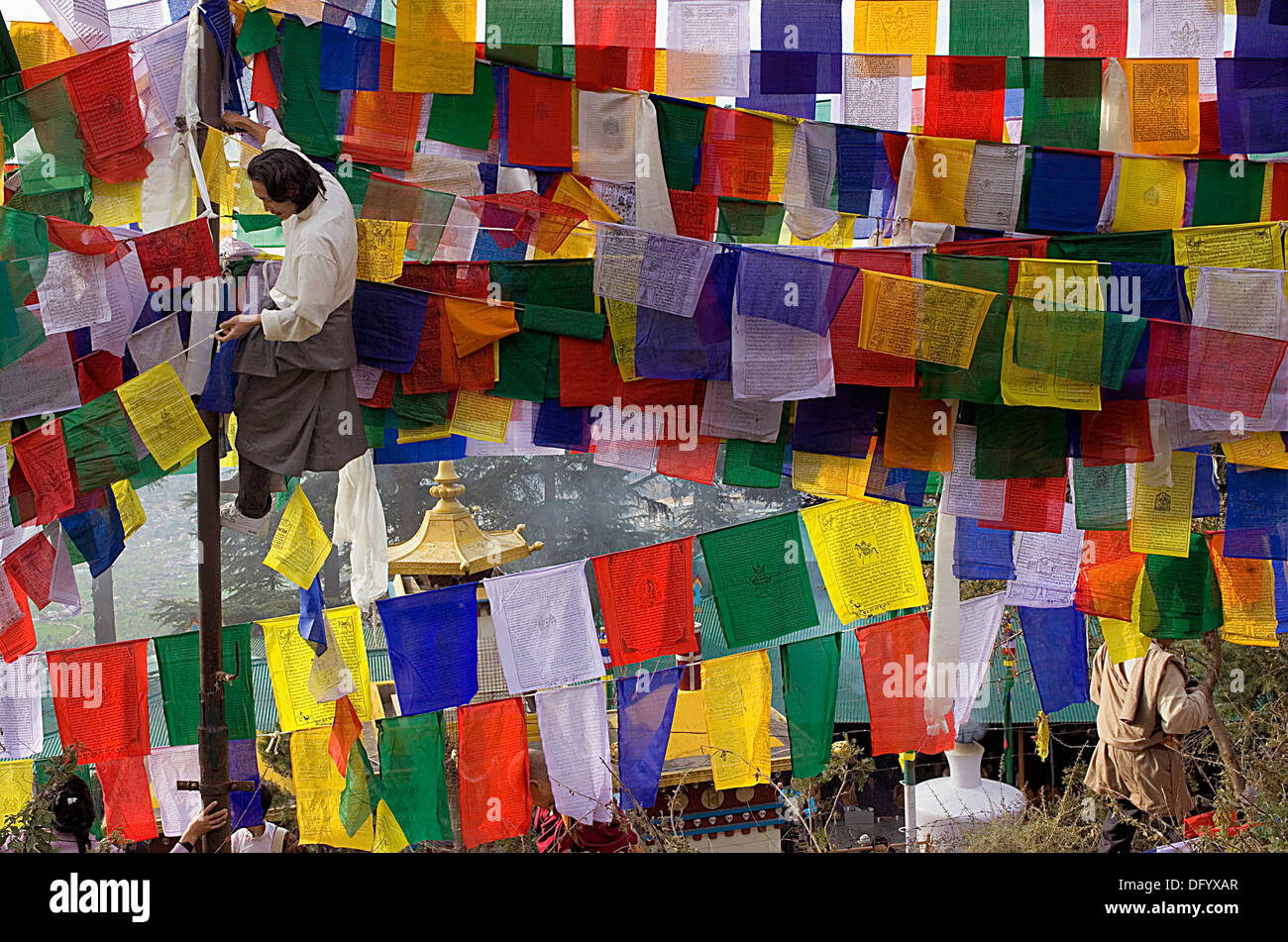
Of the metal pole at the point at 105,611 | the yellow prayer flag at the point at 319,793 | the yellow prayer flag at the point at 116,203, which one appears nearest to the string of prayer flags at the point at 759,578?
the yellow prayer flag at the point at 319,793

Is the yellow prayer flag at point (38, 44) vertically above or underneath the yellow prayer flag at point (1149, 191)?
above

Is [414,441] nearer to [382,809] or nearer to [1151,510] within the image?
[382,809]

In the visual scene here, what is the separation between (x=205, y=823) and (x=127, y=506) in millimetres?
1397

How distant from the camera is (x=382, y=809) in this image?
587 cm

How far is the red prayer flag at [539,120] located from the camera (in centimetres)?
521

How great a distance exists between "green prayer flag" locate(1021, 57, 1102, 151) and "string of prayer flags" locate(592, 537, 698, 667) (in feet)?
8.26

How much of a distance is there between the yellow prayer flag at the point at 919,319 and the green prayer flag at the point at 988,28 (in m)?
1.20

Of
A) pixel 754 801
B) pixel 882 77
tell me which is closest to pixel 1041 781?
pixel 754 801

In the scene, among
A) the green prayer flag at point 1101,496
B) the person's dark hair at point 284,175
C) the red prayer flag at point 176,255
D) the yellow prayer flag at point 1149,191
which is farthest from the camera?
the green prayer flag at point 1101,496

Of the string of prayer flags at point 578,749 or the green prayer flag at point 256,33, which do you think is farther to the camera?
the string of prayer flags at point 578,749

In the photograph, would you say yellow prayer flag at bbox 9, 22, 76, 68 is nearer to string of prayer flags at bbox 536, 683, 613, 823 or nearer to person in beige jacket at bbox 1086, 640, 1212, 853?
string of prayer flags at bbox 536, 683, 613, 823

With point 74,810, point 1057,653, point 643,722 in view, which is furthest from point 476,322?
point 1057,653

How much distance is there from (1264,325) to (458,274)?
352cm

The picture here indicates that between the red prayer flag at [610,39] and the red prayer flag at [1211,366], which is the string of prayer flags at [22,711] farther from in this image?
the red prayer flag at [1211,366]
